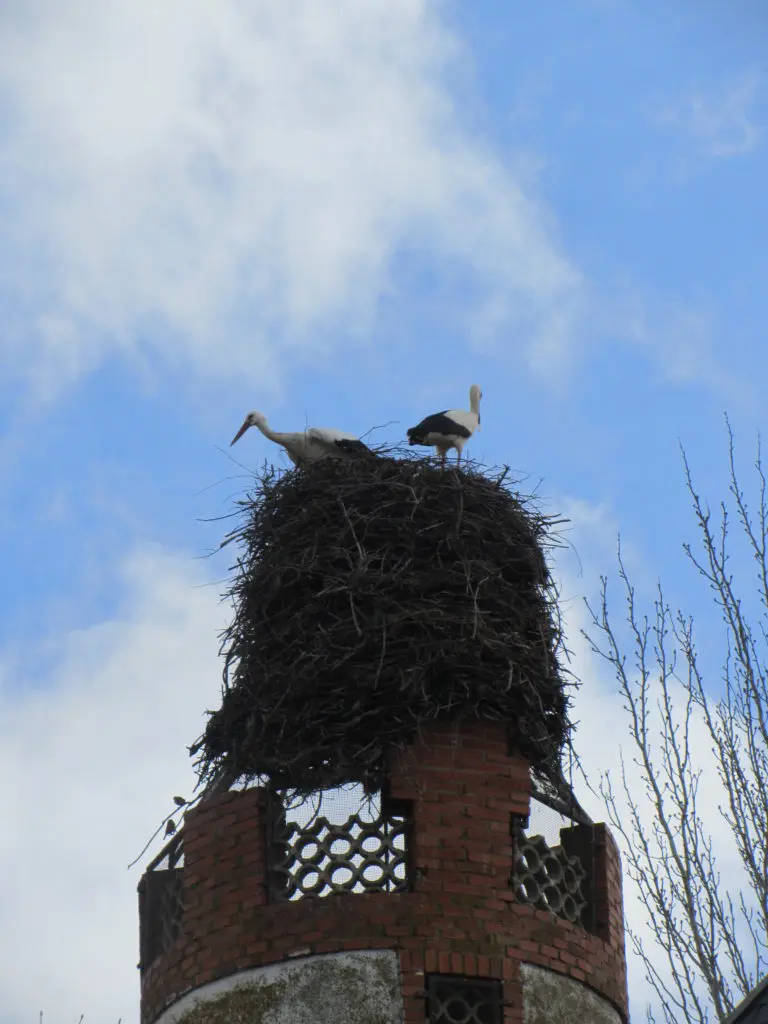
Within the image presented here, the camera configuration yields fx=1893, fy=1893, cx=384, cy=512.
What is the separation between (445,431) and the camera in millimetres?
16172

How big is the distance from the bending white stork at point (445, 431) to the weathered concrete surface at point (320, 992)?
6739mm

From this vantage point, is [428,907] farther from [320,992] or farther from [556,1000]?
[556,1000]

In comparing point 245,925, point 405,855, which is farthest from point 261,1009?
point 405,855

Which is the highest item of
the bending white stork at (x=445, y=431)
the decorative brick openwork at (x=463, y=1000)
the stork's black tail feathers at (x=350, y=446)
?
the bending white stork at (x=445, y=431)

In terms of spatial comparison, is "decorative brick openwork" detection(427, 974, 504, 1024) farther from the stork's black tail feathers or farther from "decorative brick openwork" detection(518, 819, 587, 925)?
the stork's black tail feathers

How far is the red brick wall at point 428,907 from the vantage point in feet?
32.9

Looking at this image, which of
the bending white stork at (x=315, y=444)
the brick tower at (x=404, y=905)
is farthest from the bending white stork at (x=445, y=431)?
the brick tower at (x=404, y=905)

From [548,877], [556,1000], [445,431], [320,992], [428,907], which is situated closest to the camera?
[320,992]

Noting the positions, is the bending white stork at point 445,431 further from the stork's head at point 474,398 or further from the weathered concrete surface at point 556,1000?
the weathered concrete surface at point 556,1000

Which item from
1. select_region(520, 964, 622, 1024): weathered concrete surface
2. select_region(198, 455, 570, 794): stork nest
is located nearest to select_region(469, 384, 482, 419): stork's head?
select_region(198, 455, 570, 794): stork nest

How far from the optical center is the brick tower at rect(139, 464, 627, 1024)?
9.95 meters

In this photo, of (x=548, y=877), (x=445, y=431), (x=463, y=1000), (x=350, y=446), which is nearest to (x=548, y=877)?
(x=548, y=877)

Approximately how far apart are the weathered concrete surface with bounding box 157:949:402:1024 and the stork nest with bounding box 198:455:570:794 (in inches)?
45.0

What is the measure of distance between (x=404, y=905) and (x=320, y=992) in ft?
2.12
